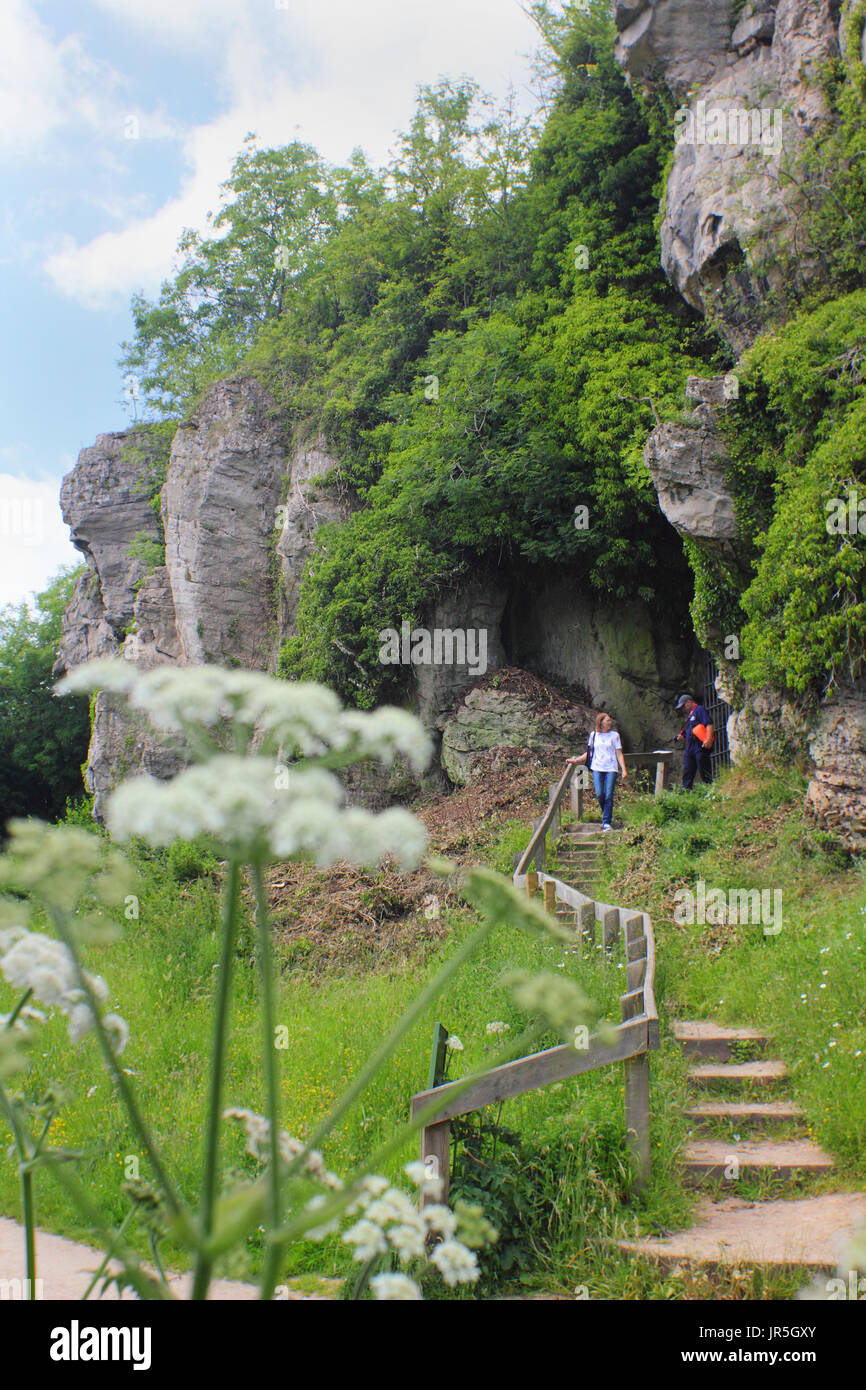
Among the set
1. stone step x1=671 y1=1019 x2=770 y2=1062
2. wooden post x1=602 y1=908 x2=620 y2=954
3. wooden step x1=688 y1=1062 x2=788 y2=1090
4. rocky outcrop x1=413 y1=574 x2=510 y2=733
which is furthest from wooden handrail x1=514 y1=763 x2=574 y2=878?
wooden step x1=688 y1=1062 x2=788 y2=1090

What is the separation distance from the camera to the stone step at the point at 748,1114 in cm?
676

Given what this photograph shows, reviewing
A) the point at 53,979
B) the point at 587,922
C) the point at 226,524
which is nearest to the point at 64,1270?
the point at 53,979

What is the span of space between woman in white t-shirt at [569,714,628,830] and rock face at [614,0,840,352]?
7.67 meters

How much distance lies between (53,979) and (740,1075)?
24.3ft

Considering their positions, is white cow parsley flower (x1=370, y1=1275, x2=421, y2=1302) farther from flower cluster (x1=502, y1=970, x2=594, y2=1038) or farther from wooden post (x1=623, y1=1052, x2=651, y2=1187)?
wooden post (x1=623, y1=1052, x2=651, y2=1187)

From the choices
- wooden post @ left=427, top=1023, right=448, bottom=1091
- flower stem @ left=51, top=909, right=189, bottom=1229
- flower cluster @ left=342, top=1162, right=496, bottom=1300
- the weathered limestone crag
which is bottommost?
wooden post @ left=427, top=1023, right=448, bottom=1091

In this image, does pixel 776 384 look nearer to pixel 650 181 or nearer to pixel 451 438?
pixel 451 438

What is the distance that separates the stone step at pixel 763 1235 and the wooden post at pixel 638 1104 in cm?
50

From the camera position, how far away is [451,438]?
19.5 meters

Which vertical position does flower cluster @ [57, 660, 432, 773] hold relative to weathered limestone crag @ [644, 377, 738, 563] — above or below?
below

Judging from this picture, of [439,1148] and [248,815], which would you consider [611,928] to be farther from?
[248,815]

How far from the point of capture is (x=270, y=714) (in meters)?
1.18

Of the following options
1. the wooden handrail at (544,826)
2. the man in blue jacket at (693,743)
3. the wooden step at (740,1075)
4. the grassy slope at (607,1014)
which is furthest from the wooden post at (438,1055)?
the man in blue jacket at (693,743)

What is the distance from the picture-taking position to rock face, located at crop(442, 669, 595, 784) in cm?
1902
